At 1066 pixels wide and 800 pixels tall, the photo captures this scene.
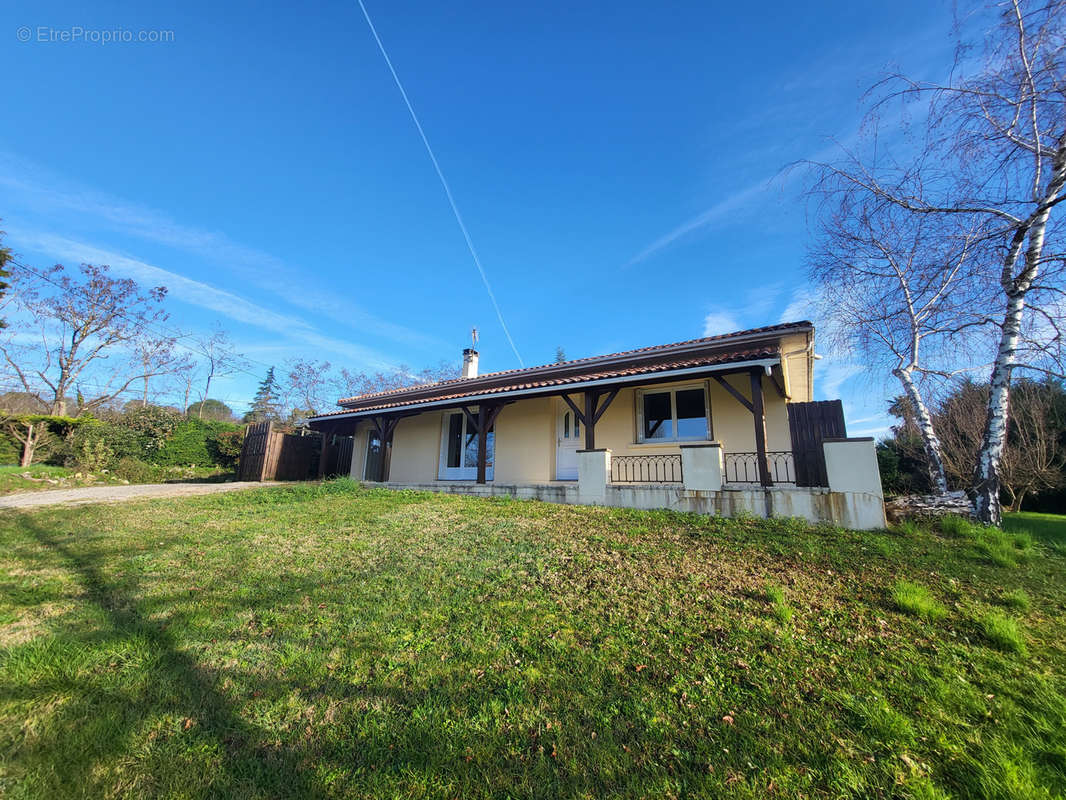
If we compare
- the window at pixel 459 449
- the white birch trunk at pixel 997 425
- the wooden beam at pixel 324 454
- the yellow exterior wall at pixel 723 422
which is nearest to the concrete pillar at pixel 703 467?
the yellow exterior wall at pixel 723 422

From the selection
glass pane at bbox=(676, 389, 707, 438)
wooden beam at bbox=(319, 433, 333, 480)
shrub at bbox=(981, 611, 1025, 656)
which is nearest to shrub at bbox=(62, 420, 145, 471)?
wooden beam at bbox=(319, 433, 333, 480)

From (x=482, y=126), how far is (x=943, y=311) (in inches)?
503

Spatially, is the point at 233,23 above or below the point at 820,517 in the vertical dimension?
above

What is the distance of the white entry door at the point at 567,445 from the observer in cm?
1054

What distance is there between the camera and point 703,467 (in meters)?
7.36

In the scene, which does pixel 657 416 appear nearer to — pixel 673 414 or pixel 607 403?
pixel 673 414

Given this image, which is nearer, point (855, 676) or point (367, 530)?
point (855, 676)

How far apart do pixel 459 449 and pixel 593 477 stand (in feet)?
18.1

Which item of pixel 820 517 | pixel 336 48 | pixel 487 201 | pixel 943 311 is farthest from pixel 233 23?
pixel 943 311

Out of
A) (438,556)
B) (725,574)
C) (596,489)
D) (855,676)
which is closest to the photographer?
(855,676)

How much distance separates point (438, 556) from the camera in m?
4.98

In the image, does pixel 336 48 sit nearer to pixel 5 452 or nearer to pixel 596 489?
pixel 596 489

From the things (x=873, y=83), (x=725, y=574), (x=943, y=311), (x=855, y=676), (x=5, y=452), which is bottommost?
(x=855, y=676)

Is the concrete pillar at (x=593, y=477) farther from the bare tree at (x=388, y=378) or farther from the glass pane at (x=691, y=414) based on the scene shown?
the bare tree at (x=388, y=378)
